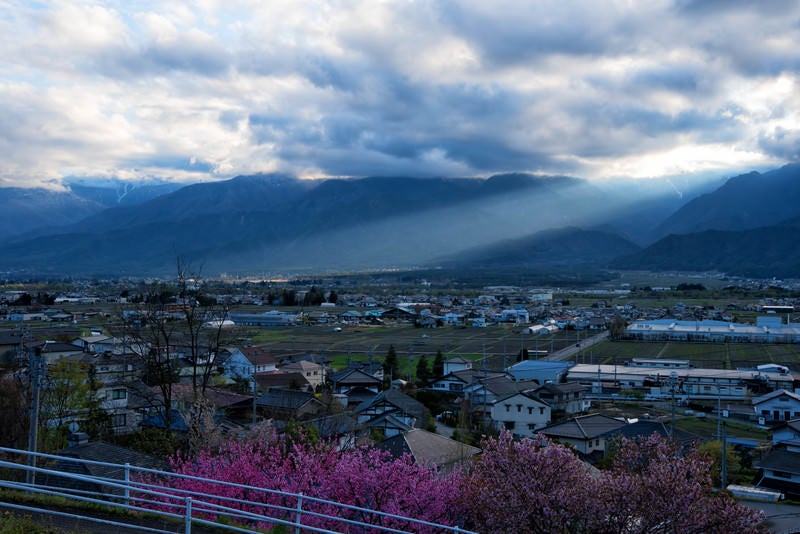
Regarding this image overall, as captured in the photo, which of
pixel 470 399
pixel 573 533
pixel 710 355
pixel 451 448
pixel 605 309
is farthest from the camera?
pixel 605 309

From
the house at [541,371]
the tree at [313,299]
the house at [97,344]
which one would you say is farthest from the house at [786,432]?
the tree at [313,299]

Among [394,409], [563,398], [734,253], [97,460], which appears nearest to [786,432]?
[563,398]

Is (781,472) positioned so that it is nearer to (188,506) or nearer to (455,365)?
(188,506)

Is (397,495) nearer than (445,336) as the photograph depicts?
Yes

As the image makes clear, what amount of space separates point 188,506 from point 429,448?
10264 mm

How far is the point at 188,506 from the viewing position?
546 cm

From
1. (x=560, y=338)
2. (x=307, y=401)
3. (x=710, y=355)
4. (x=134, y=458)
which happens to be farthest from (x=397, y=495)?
(x=560, y=338)

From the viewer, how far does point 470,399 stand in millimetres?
26344

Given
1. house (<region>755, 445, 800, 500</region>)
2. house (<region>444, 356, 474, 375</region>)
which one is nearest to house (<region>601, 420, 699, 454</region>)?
house (<region>755, 445, 800, 500</region>)

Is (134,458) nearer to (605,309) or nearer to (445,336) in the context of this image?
(445,336)

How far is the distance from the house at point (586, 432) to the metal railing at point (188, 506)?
39.0ft

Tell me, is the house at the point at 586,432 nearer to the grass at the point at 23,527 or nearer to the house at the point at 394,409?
the house at the point at 394,409

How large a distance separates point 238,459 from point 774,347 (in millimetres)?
42408

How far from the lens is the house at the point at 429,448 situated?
14297 mm
